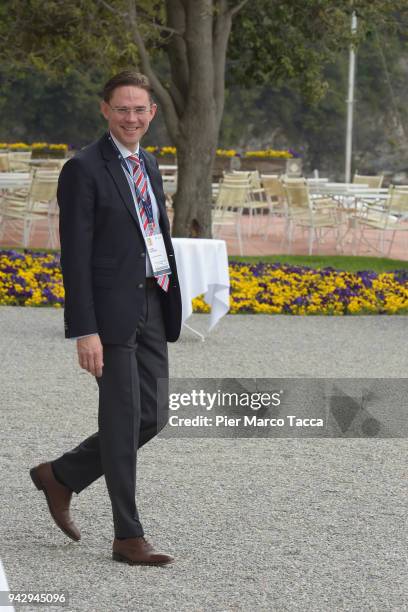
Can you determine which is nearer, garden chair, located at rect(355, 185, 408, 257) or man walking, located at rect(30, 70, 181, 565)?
man walking, located at rect(30, 70, 181, 565)

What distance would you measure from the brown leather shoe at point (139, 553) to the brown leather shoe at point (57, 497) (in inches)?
12.3

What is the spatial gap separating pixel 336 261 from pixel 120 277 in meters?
12.4

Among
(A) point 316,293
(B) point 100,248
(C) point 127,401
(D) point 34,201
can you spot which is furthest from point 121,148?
(D) point 34,201

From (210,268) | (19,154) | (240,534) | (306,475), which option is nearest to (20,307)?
(210,268)

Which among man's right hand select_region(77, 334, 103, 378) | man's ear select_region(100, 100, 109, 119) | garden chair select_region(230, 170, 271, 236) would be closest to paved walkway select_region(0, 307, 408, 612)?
man's right hand select_region(77, 334, 103, 378)

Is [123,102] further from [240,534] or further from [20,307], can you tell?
[20,307]

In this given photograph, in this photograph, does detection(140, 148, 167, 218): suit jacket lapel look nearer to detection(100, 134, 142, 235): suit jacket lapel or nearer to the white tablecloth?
detection(100, 134, 142, 235): suit jacket lapel

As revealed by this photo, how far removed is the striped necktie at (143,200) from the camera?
451 centimetres

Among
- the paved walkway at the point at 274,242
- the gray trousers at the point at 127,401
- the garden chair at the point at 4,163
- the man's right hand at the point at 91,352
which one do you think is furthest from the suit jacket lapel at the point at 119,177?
the garden chair at the point at 4,163

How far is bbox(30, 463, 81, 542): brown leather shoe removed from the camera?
477 cm

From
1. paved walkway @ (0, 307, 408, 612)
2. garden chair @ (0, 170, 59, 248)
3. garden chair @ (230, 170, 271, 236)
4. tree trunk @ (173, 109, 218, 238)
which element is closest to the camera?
paved walkway @ (0, 307, 408, 612)

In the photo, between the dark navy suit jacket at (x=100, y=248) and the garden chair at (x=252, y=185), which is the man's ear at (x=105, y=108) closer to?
the dark navy suit jacket at (x=100, y=248)

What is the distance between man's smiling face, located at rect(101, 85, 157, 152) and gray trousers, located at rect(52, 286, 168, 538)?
1.78 feet

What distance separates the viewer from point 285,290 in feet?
41.5
